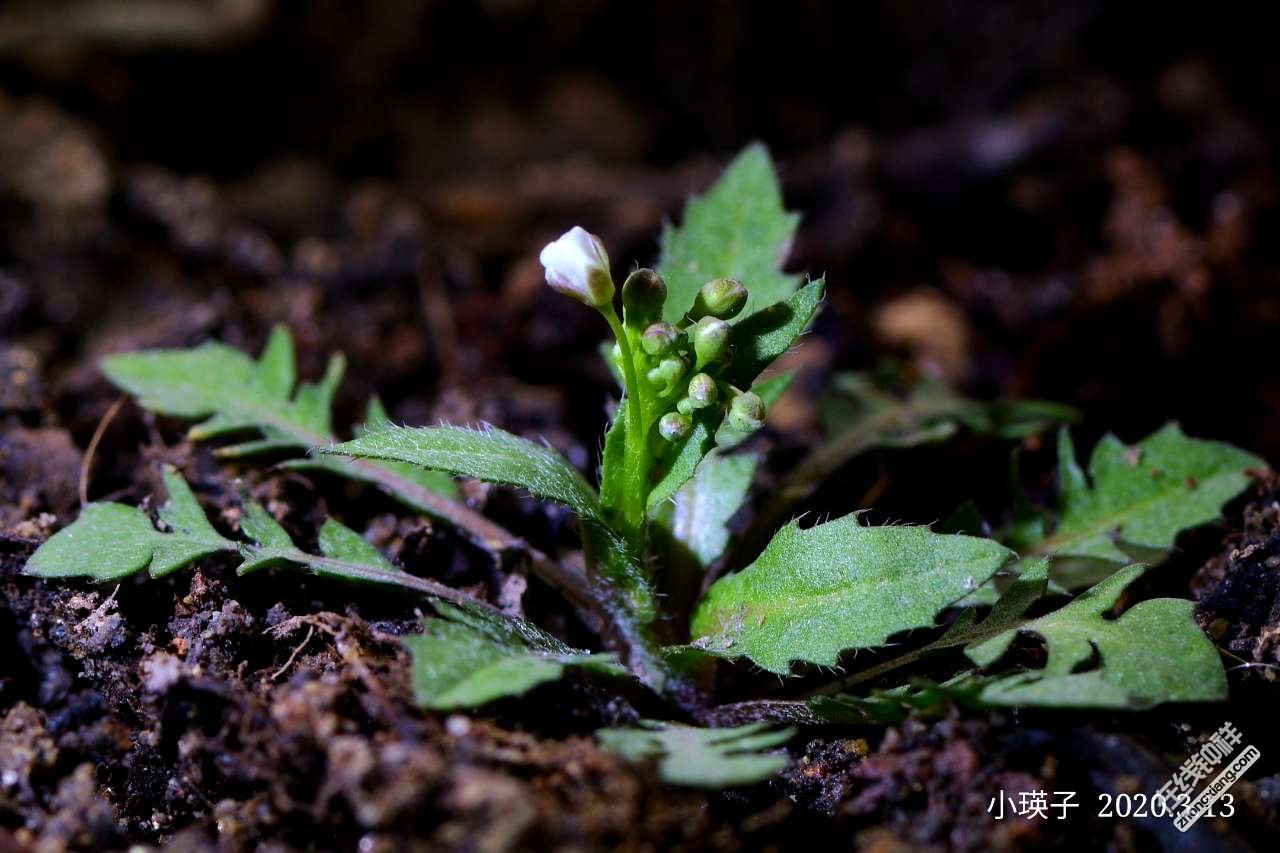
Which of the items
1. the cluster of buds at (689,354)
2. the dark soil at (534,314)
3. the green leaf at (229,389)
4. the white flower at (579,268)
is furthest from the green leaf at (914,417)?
the green leaf at (229,389)

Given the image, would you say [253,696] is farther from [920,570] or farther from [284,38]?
[284,38]

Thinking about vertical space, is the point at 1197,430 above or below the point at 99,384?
above

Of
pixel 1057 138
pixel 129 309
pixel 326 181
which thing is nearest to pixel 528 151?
pixel 326 181

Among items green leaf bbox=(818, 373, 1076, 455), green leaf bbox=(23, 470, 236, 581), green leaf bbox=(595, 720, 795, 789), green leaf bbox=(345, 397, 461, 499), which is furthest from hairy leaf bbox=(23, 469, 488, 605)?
green leaf bbox=(818, 373, 1076, 455)

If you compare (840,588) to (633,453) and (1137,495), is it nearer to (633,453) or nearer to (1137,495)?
(633,453)

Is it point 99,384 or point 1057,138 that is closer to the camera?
point 99,384

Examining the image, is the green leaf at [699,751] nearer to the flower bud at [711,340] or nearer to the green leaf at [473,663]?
the green leaf at [473,663]

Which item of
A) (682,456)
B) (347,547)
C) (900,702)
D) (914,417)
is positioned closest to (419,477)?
(347,547)
